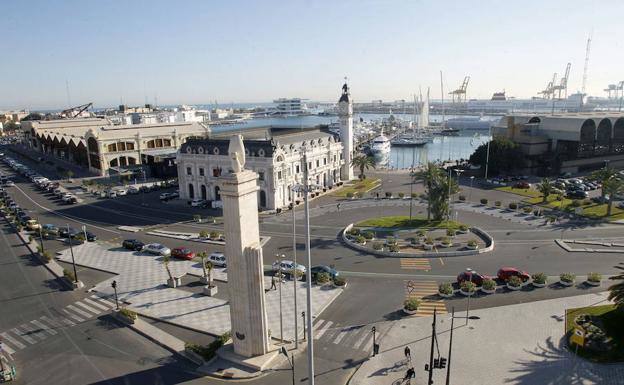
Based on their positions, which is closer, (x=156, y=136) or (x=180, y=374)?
(x=180, y=374)

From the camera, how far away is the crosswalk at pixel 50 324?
98.3 ft

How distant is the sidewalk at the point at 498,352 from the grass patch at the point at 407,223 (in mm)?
22355

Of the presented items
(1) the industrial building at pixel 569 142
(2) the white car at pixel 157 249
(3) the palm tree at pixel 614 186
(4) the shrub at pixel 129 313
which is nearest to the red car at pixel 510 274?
(3) the palm tree at pixel 614 186

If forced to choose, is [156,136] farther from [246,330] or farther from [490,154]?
[246,330]

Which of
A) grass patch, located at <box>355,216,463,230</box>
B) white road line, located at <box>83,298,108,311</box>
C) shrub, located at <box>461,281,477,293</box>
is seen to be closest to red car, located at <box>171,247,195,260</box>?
white road line, located at <box>83,298,108,311</box>

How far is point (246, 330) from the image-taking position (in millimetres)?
26312

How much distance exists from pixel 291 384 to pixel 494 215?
155 ft

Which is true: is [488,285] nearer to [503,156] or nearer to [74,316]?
[74,316]

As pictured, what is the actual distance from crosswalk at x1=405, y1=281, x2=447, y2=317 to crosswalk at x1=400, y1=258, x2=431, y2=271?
3.47 m

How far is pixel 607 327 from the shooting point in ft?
Answer: 95.0

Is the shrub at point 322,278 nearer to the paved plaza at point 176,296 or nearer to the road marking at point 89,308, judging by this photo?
the paved plaza at point 176,296

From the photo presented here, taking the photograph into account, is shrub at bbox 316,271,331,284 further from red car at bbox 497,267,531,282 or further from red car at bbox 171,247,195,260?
red car at bbox 171,247,195,260

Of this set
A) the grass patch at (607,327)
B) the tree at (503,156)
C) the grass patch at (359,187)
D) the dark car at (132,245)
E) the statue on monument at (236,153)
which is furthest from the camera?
the tree at (503,156)

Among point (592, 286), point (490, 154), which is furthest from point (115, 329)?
point (490, 154)
